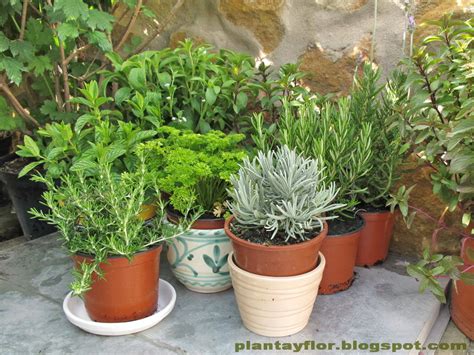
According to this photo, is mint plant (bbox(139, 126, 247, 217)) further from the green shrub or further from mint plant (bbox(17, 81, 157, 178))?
the green shrub

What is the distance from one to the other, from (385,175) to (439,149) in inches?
12.3

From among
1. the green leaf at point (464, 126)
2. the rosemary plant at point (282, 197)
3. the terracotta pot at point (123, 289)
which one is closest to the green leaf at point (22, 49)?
the terracotta pot at point (123, 289)

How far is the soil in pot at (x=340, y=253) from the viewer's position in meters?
1.90

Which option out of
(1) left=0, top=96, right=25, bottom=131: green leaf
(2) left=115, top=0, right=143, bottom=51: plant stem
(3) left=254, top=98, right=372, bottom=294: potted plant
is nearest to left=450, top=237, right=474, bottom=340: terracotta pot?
(3) left=254, top=98, right=372, bottom=294: potted plant

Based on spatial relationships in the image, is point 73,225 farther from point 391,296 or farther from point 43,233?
point 391,296

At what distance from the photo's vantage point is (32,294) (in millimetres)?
1989

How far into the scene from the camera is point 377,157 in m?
2.06

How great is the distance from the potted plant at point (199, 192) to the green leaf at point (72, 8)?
53cm

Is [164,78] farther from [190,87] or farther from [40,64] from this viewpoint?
[40,64]

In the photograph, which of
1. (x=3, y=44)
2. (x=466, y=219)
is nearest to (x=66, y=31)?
(x=3, y=44)

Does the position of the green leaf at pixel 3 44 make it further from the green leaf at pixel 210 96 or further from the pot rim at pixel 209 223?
the pot rim at pixel 209 223

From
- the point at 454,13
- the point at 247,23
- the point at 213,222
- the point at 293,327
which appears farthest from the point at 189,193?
the point at 454,13

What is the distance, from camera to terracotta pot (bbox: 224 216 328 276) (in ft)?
5.27

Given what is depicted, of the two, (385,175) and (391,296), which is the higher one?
(385,175)
